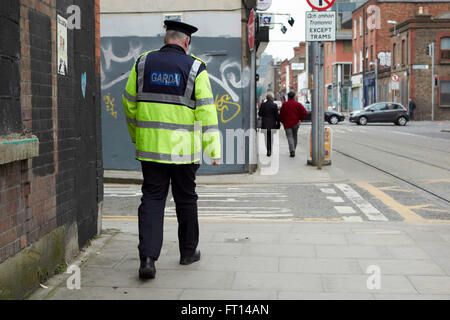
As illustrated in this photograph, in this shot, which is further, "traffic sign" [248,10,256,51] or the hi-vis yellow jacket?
"traffic sign" [248,10,256,51]

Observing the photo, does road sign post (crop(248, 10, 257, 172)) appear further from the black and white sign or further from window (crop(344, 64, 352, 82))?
window (crop(344, 64, 352, 82))

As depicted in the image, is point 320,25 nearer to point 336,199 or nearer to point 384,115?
point 336,199

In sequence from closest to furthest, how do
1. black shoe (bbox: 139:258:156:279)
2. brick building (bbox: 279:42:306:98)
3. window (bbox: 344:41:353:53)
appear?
black shoe (bbox: 139:258:156:279), window (bbox: 344:41:353:53), brick building (bbox: 279:42:306:98)

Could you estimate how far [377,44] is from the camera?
60625 mm

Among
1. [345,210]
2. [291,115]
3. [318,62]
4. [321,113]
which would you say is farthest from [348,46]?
[345,210]

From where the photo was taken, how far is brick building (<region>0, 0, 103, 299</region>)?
3.90m

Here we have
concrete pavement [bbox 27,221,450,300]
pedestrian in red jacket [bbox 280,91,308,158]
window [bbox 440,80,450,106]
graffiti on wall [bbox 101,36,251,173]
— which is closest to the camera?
concrete pavement [bbox 27,221,450,300]

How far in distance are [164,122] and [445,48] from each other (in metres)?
48.3

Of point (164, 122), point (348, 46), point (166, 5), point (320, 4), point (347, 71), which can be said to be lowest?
point (164, 122)

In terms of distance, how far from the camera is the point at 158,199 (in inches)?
192

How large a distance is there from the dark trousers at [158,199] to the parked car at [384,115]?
37.3m

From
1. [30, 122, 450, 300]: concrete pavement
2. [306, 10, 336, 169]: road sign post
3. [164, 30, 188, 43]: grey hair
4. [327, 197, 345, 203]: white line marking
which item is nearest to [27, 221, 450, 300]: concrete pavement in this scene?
[30, 122, 450, 300]: concrete pavement

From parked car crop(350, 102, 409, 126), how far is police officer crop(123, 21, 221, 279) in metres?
37.4

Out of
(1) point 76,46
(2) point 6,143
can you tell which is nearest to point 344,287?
(2) point 6,143
